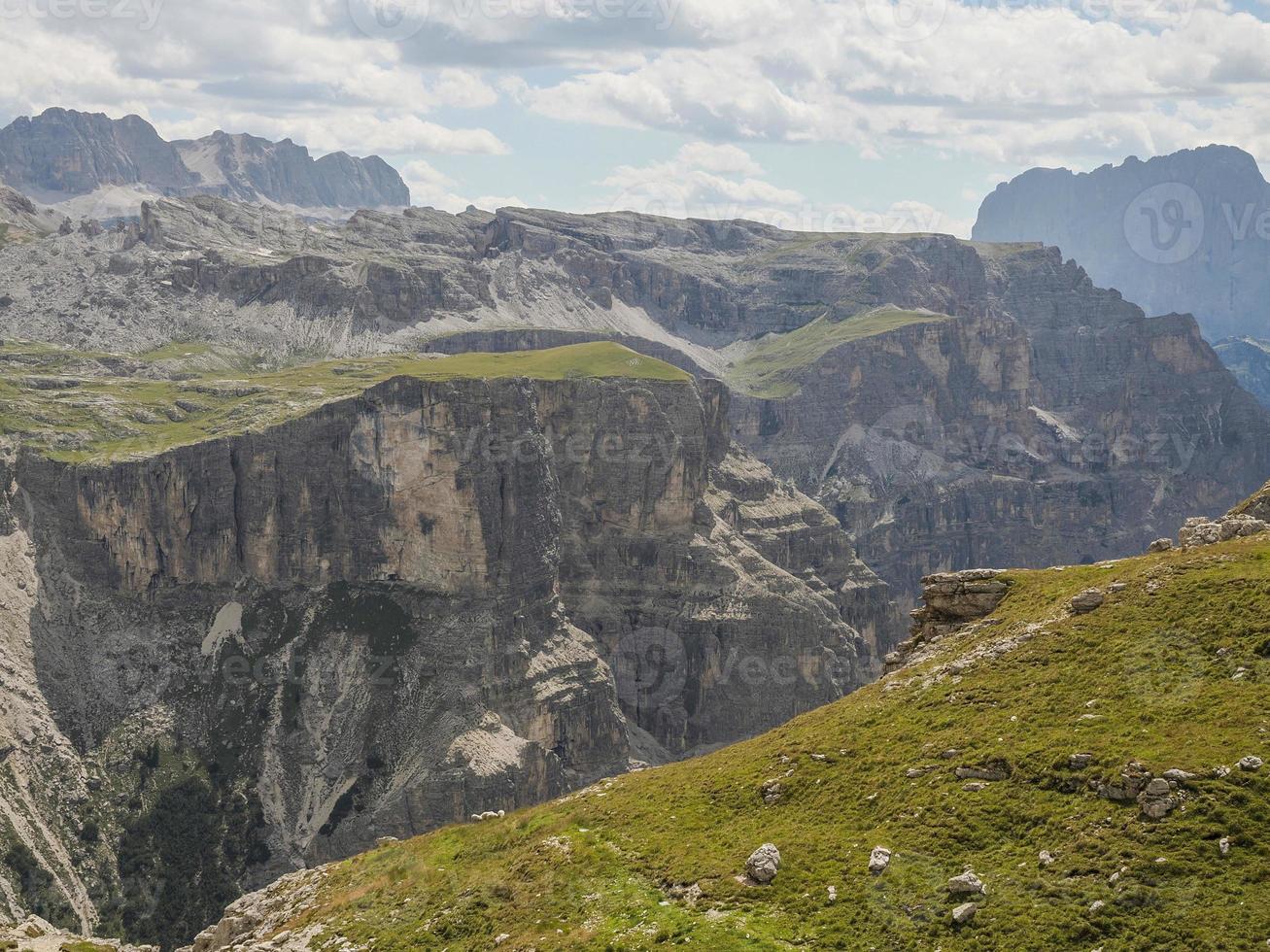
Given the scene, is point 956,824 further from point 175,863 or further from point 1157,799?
point 175,863

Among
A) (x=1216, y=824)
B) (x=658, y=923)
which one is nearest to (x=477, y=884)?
(x=658, y=923)

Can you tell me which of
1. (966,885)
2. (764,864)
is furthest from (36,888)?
(966,885)

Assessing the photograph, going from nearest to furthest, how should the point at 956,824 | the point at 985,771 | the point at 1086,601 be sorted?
1. the point at 956,824
2. the point at 985,771
3. the point at 1086,601

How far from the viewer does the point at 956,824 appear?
56.6 meters

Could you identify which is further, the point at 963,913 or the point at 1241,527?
the point at 1241,527

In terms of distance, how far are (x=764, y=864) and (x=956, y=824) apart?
739 cm

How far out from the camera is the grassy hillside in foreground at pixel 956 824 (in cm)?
5075

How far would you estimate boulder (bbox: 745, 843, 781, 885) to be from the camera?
5759 cm

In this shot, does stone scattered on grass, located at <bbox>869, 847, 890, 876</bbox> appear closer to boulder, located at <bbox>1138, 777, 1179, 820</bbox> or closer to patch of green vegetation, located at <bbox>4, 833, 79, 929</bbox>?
boulder, located at <bbox>1138, 777, 1179, 820</bbox>

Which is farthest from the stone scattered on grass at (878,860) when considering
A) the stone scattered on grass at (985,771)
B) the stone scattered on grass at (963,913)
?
the stone scattered on grass at (985,771)

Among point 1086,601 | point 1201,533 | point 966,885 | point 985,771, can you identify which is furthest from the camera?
point 1201,533

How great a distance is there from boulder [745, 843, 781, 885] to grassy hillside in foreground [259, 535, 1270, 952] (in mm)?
429

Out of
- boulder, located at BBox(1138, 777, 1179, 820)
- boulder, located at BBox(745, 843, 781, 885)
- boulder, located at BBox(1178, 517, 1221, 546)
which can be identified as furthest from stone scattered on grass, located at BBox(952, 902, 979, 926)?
boulder, located at BBox(1178, 517, 1221, 546)

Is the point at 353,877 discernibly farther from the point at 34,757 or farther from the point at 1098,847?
the point at 34,757
